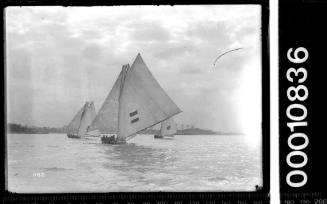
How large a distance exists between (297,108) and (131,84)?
2.84 ft

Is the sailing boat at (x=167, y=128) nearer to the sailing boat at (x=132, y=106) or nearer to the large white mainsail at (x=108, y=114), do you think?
the sailing boat at (x=132, y=106)

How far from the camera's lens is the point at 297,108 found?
2227 mm

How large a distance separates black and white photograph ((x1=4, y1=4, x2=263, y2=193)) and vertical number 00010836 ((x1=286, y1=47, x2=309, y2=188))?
0.15 metres

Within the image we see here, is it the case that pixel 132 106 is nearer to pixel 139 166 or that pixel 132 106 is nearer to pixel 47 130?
pixel 139 166

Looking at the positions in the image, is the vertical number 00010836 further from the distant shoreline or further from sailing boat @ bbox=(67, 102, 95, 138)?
sailing boat @ bbox=(67, 102, 95, 138)

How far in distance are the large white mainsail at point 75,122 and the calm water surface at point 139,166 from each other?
5 cm

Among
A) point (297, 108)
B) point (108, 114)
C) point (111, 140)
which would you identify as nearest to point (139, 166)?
point (111, 140)

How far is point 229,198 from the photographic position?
7.43 feet

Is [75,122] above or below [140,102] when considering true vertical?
below

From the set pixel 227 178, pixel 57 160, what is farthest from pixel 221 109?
pixel 57 160

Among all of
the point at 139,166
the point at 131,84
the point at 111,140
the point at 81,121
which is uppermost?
the point at 131,84

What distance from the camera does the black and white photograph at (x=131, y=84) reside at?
2258 mm

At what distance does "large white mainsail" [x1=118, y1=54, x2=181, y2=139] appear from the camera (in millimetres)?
2283

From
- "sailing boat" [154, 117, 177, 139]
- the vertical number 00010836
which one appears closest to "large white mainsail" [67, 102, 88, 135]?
"sailing boat" [154, 117, 177, 139]
